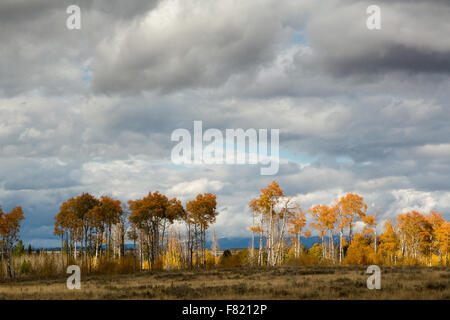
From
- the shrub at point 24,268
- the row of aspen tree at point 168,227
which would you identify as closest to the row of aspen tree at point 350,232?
the row of aspen tree at point 168,227

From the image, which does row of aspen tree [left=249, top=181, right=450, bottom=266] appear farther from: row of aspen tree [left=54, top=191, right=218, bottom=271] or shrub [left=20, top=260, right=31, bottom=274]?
shrub [left=20, top=260, right=31, bottom=274]

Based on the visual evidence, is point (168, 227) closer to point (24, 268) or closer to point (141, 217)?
point (141, 217)

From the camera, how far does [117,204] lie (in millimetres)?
78188

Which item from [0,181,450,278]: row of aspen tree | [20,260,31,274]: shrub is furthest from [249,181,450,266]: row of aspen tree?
[20,260,31,274]: shrub

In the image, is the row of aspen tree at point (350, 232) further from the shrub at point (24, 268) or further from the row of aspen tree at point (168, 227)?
the shrub at point (24, 268)

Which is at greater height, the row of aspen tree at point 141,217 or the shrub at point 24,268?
the row of aspen tree at point 141,217

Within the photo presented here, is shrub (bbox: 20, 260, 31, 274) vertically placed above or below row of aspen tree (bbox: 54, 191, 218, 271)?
below

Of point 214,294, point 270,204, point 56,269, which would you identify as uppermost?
point 270,204

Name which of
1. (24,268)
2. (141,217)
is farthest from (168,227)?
(24,268)

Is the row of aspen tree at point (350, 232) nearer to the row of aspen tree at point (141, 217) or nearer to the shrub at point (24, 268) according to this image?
the row of aspen tree at point (141, 217)
